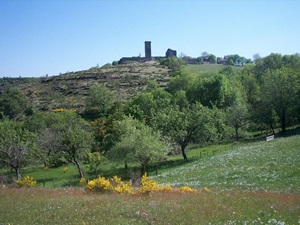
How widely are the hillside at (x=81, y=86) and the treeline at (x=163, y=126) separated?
1500 inches

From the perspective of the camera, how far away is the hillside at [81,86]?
5797 inches

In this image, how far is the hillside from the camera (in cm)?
14725

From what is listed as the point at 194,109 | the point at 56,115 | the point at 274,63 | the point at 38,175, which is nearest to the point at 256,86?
the point at 274,63

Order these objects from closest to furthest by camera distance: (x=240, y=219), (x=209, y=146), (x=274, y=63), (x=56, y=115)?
(x=240, y=219) → (x=209, y=146) → (x=56, y=115) → (x=274, y=63)

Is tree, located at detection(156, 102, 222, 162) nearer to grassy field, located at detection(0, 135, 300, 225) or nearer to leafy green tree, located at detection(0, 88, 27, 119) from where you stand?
grassy field, located at detection(0, 135, 300, 225)

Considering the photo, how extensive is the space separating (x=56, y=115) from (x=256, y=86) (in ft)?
201

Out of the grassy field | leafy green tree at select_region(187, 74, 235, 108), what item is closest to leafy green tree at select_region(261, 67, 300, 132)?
leafy green tree at select_region(187, 74, 235, 108)

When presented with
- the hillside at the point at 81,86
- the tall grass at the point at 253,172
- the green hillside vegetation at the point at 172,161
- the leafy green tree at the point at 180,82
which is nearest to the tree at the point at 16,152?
the green hillside vegetation at the point at 172,161

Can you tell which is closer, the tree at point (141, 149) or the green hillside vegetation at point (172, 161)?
the green hillside vegetation at point (172, 161)

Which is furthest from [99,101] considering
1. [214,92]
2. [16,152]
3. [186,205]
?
[186,205]

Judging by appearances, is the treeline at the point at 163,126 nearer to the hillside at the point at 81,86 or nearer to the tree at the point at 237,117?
the tree at the point at 237,117

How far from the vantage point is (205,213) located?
55.3 ft

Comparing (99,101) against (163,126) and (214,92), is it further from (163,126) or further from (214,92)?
(163,126)

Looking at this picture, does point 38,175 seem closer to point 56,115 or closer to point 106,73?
point 56,115
